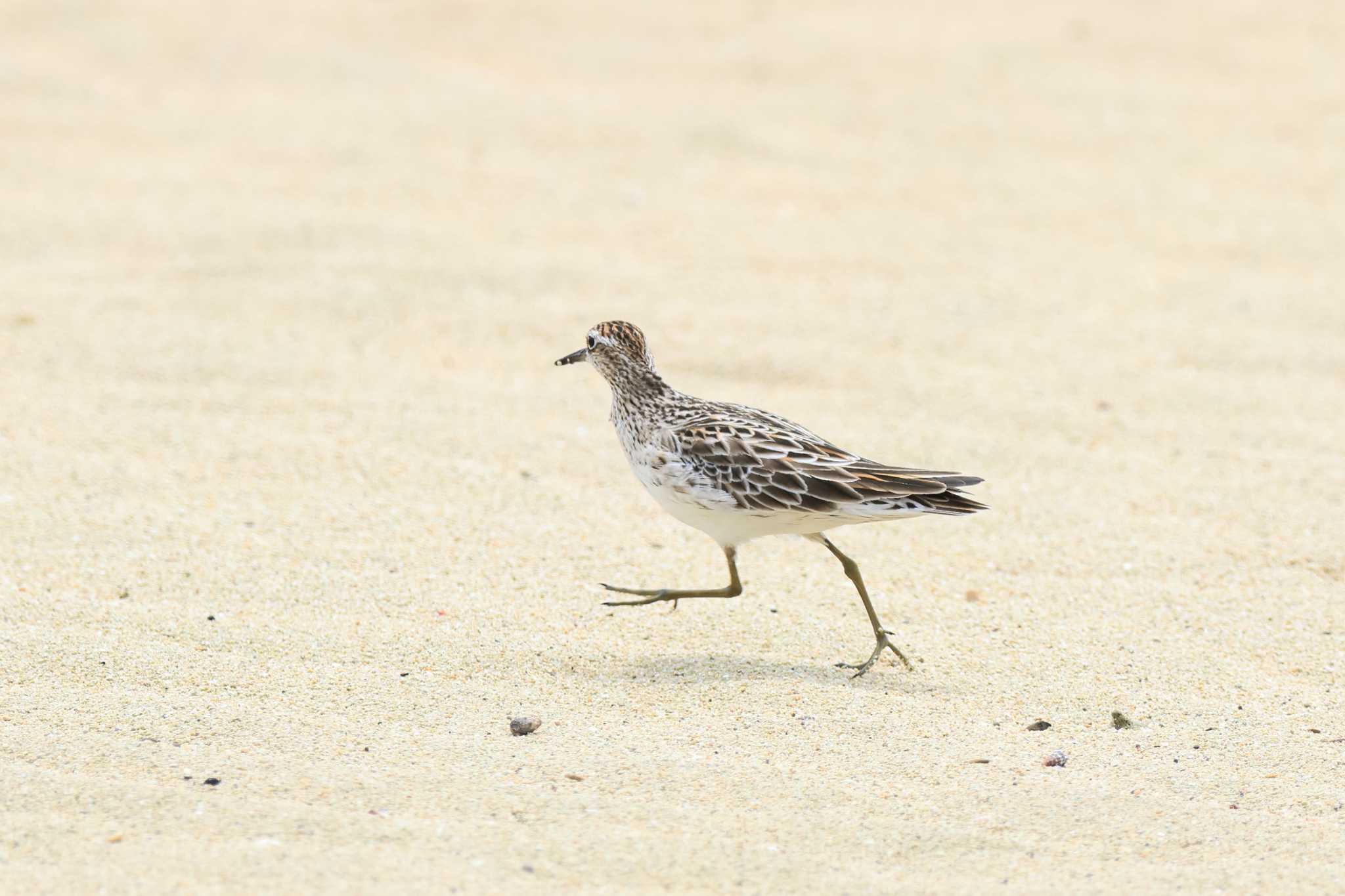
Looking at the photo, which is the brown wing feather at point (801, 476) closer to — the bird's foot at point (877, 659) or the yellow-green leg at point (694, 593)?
the yellow-green leg at point (694, 593)

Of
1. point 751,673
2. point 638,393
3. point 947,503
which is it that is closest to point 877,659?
point 751,673

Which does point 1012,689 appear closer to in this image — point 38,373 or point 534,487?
point 534,487

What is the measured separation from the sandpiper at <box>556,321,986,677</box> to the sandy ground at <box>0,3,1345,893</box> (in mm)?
425

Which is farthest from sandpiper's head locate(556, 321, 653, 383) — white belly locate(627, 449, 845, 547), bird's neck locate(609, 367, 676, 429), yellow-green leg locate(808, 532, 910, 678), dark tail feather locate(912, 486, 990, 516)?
dark tail feather locate(912, 486, 990, 516)

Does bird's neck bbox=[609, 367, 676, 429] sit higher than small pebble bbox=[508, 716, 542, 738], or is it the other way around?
bird's neck bbox=[609, 367, 676, 429]

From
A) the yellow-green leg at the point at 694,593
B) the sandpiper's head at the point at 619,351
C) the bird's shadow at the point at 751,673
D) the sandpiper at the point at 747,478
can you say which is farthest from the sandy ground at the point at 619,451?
the sandpiper's head at the point at 619,351

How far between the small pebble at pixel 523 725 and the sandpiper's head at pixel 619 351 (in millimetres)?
1395

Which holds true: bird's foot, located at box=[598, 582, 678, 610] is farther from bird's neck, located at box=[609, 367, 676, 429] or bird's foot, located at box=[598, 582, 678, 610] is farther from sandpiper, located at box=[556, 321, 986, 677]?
bird's neck, located at box=[609, 367, 676, 429]

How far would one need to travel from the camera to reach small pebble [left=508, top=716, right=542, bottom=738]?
14.6ft

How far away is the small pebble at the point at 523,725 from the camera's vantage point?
14.6 ft

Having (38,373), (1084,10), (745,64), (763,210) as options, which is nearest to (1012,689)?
(38,373)

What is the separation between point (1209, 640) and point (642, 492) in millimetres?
2342

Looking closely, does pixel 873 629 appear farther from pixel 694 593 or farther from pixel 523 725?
pixel 523 725

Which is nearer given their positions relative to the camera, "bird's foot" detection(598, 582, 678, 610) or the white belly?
the white belly
